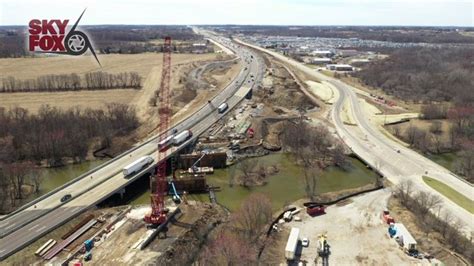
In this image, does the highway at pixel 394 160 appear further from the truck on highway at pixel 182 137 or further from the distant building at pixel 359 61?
the distant building at pixel 359 61

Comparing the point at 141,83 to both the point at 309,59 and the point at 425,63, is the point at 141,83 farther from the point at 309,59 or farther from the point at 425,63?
the point at 425,63

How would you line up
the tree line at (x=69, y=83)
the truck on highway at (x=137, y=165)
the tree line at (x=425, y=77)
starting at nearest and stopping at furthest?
the truck on highway at (x=137, y=165) < the tree line at (x=425, y=77) < the tree line at (x=69, y=83)

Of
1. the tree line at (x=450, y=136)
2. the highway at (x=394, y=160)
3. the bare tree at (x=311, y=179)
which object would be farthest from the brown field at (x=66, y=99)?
the tree line at (x=450, y=136)

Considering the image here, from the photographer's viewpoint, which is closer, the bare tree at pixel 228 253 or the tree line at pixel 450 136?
the bare tree at pixel 228 253

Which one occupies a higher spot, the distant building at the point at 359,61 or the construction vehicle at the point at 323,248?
the distant building at the point at 359,61

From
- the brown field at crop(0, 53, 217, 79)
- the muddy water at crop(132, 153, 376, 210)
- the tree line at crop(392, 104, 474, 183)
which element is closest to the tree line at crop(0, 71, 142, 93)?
the brown field at crop(0, 53, 217, 79)

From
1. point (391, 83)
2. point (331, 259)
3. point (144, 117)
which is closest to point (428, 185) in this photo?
point (331, 259)
